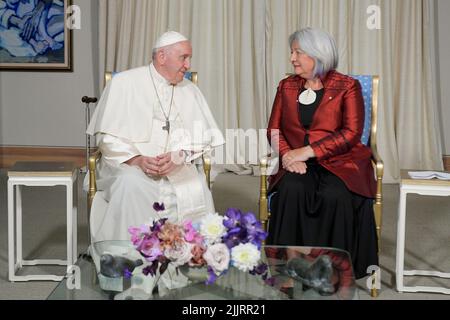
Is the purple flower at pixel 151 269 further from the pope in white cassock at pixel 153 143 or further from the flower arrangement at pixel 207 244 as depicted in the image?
the pope in white cassock at pixel 153 143

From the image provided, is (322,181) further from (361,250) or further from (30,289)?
(30,289)

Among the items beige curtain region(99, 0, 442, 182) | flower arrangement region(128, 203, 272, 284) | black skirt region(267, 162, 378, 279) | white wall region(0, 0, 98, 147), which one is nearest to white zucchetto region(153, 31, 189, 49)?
black skirt region(267, 162, 378, 279)

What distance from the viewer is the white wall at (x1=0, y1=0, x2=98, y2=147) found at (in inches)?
318

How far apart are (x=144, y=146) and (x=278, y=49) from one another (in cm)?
341

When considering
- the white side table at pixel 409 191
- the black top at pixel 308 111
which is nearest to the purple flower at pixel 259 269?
the white side table at pixel 409 191

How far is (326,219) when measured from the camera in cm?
435

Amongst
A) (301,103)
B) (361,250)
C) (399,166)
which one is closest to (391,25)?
(399,166)

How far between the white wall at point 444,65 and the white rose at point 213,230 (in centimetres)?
526

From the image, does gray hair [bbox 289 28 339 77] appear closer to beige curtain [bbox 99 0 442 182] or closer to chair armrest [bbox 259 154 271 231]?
chair armrest [bbox 259 154 271 231]

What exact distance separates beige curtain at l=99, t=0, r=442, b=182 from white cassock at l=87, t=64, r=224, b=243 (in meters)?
2.98

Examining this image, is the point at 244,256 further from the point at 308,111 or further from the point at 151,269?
the point at 308,111

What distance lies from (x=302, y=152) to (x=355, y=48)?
10.9 ft

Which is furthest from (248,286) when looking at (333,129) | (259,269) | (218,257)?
(333,129)
